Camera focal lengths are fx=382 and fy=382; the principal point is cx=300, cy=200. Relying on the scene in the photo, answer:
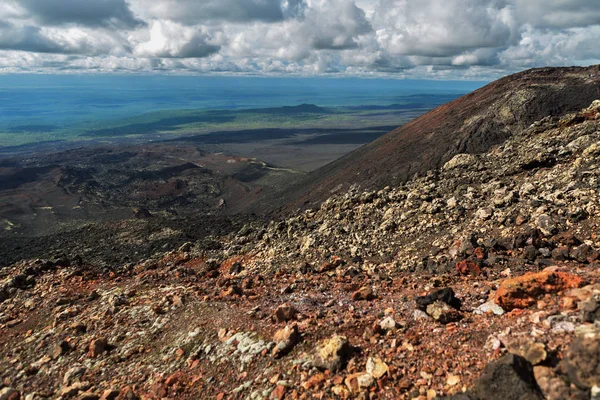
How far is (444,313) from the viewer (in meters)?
5.91

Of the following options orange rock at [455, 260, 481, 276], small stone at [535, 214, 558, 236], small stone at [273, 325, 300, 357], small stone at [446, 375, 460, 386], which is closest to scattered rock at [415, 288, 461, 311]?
orange rock at [455, 260, 481, 276]

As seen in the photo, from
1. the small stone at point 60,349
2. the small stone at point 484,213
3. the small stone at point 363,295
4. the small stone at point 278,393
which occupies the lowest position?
the small stone at point 60,349

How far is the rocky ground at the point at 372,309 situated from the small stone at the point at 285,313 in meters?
0.03

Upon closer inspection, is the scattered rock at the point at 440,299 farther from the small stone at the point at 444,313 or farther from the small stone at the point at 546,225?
the small stone at the point at 546,225

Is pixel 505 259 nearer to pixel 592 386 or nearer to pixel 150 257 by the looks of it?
pixel 592 386

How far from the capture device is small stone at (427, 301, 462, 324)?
5873mm

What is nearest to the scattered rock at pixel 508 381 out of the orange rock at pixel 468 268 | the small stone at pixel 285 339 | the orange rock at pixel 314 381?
the orange rock at pixel 314 381

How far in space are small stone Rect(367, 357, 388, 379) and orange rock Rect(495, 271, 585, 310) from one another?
2.23m

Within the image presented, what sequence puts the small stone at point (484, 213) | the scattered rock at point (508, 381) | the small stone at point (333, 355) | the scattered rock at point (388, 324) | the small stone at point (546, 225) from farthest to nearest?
the small stone at point (484, 213)
the small stone at point (546, 225)
the scattered rock at point (388, 324)
the small stone at point (333, 355)
the scattered rock at point (508, 381)

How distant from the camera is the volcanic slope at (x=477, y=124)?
2159cm

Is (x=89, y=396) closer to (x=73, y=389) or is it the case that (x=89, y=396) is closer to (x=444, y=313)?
(x=73, y=389)

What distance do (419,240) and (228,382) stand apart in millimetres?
6844

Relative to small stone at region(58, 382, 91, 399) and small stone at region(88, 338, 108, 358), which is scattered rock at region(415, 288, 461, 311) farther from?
small stone at region(88, 338, 108, 358)

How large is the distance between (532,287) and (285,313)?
13.4 ft
